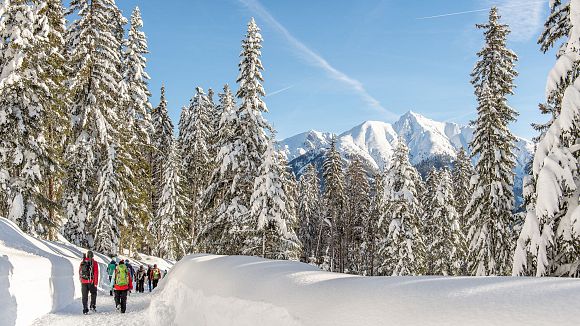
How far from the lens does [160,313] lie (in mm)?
9992

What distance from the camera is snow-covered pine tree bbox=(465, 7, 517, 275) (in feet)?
75.3

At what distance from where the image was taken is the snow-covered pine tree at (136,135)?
30328mm

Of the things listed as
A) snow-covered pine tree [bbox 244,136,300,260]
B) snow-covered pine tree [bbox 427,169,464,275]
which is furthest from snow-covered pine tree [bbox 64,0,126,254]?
snow-covered pine tree [bbox 427,169,464,275]

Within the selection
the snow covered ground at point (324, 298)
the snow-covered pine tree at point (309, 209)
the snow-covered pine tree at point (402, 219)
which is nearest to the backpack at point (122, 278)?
the snow covered ground at point (324, 298)

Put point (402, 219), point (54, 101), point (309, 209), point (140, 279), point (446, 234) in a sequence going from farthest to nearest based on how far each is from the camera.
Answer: point (309, 209), point (446, 234), point (402, 219), point (140, 279), point (54, 101)

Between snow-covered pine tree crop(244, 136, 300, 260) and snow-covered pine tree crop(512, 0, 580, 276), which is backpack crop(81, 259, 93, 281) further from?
snow-covered pine tree crop(512, 0, 580, 276)

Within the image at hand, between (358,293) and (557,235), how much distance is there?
586 cm

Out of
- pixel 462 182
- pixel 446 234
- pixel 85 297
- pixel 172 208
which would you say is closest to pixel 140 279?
pixel 85 297

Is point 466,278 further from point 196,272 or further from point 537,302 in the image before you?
point 196,272

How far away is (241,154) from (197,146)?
21.4m

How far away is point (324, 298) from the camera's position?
453 centimetres

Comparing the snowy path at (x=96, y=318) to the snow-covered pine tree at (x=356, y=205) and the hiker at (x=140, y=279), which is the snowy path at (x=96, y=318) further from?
the snow-covered pine tree at (x=356, y=205)

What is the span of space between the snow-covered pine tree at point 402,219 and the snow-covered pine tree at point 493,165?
7.93 m

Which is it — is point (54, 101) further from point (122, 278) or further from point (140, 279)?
point (122, 278)
